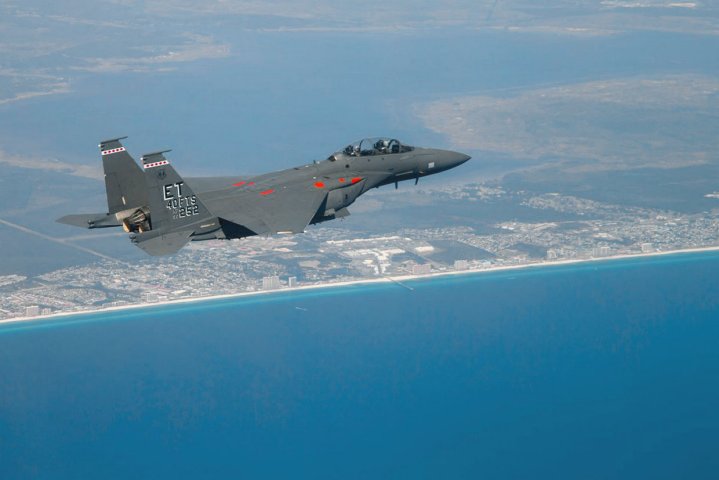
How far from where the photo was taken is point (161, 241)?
30828mm

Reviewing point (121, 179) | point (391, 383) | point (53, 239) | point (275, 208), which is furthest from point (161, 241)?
point (53, 239)

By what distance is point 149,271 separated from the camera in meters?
78.9

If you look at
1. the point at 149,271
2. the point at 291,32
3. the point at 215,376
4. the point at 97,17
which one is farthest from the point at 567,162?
the point at 97,17

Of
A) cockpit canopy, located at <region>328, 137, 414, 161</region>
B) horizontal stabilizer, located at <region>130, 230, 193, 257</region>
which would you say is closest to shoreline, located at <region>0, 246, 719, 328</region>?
cockpit canopy, located at <region>328, 137, 414, 161</region>

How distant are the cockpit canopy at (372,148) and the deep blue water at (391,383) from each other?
2198 centimetres

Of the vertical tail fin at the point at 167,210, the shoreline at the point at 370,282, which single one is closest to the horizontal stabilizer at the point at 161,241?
the vertical tail fin at the point at 167,210

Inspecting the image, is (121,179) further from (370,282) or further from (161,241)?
(370,282)

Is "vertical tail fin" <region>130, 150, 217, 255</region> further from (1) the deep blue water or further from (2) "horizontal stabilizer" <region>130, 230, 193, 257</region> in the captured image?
(1) the deep blue water

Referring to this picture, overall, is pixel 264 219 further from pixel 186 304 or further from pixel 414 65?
pixel 414 65

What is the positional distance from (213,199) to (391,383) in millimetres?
32472

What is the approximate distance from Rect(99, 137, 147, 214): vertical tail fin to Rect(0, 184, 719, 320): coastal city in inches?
1636

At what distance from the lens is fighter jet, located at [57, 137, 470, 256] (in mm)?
30766

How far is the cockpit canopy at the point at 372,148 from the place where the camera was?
119 ft

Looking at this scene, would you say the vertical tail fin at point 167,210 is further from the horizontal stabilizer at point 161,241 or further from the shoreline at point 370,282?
the shoreline at point 370,282
